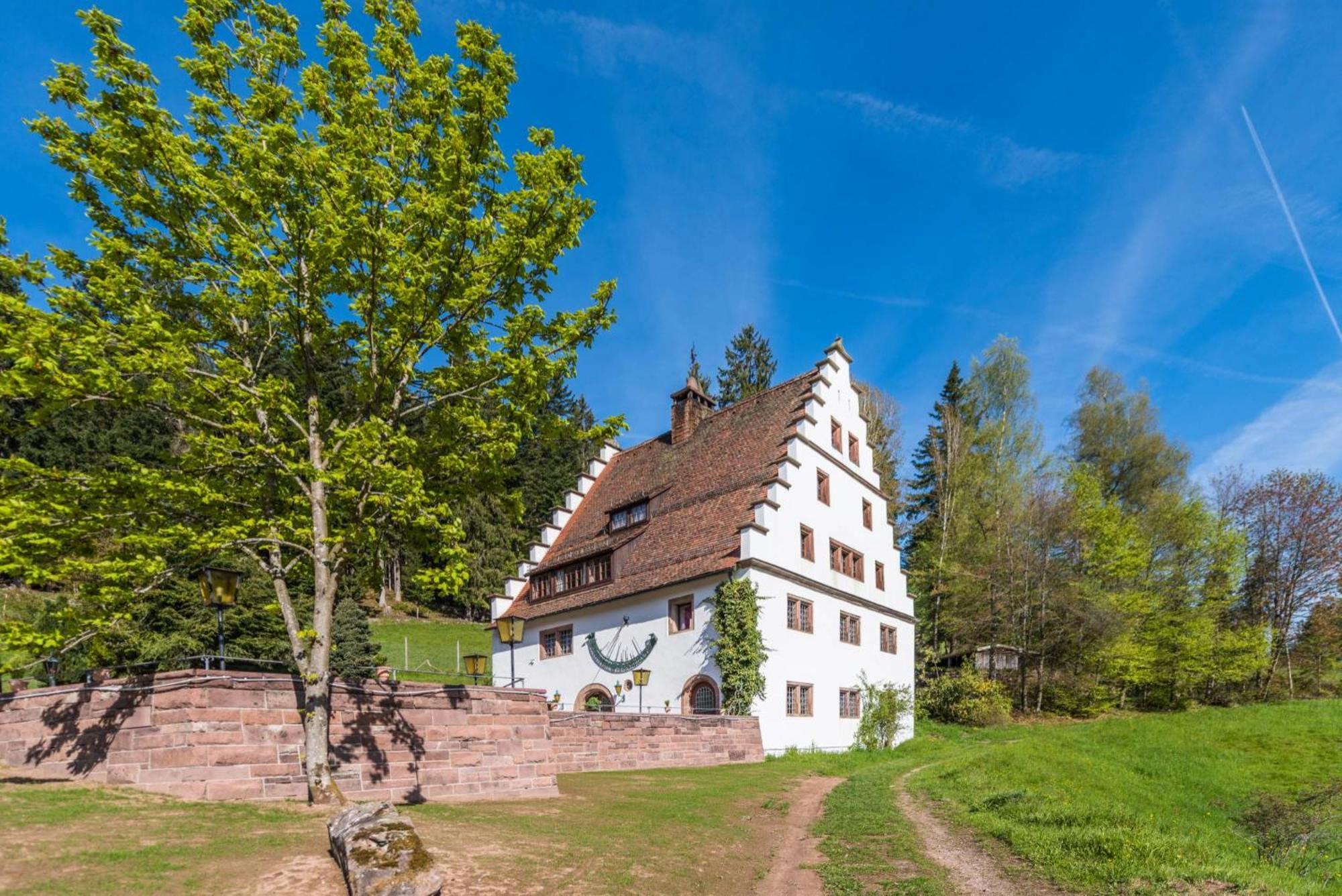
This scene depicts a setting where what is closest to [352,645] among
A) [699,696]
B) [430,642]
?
[699,696]

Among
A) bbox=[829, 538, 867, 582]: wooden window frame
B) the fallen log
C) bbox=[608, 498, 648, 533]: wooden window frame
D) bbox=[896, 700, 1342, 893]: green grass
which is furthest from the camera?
bbox=[608, 498, 648, 533]: wooden window frame

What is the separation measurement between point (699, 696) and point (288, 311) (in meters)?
18.1

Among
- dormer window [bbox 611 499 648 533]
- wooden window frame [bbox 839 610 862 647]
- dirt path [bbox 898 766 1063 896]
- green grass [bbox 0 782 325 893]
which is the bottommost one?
Answer: dirt path [bbox 898 766 1063 896]

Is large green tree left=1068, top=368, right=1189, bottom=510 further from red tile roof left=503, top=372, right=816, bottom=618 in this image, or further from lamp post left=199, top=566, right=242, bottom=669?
lamp post left=199, top=566, right=242, bottom=669

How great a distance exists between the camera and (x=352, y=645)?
2869cm

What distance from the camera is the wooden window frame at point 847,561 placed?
2955cm

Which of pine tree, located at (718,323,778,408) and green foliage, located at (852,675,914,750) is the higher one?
pine tree, located at (718,323,778,408)

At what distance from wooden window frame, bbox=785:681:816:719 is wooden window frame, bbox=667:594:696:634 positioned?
13.0ft

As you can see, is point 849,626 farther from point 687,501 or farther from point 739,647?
point 687,501

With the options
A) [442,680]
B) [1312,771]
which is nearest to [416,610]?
[442,680]

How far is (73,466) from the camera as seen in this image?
40344 millimetres

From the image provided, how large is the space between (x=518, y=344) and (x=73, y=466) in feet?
133

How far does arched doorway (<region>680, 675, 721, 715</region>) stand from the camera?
24.5 m

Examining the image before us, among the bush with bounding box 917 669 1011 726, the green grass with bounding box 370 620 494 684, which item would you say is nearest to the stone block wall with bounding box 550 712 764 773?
the bush with bounding box 917 669 1011 726
